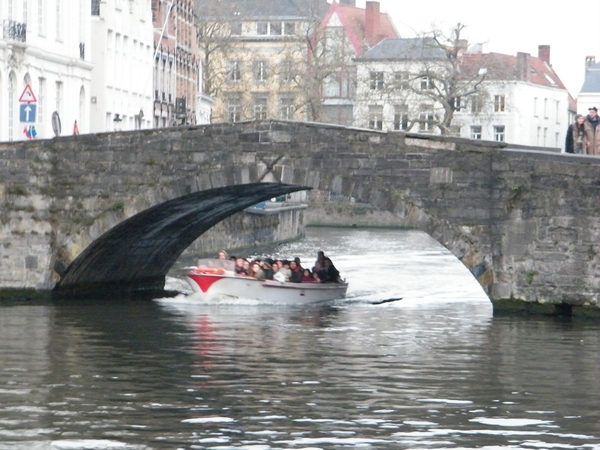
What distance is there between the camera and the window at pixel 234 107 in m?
95.8

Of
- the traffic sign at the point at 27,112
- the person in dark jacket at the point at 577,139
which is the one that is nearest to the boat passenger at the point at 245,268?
the traffic sign at the point at 27,112

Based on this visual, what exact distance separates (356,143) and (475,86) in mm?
46416

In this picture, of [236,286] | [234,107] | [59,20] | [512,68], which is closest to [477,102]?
[512,68]

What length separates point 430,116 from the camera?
89750 millimetres

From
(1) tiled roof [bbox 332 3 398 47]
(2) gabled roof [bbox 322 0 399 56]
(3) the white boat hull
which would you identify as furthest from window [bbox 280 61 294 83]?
(3) the white boat hull

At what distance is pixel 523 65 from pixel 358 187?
72.9 m

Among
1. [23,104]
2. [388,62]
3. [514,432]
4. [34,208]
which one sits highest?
[388,62]

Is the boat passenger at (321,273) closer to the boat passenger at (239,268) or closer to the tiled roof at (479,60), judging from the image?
the boat passenger at (239,268)

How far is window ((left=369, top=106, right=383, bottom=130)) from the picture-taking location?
8306 centimetres

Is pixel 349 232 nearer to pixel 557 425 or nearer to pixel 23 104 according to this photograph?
pixel 23 104

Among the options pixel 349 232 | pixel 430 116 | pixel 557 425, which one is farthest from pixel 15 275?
pixel 430 116

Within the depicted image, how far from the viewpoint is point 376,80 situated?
83.9 meters

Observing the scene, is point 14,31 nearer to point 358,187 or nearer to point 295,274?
point 295,274

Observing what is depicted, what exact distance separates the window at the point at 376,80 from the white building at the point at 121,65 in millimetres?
15004
